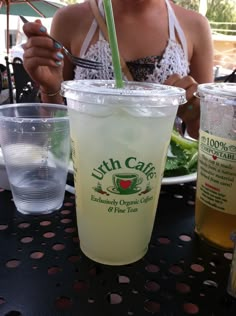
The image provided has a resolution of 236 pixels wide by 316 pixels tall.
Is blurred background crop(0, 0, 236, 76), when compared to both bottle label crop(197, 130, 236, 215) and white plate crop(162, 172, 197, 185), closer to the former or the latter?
white plate crop(162, 172, 197, 185)

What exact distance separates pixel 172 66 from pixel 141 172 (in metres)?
1.13

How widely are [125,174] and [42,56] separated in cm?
71

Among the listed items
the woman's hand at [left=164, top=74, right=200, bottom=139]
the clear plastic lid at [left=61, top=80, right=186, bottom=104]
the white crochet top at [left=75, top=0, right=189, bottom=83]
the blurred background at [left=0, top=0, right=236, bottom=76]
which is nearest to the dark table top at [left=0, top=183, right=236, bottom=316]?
the clear plastic lid at [left=61, top=80, right=186, bottom=104]

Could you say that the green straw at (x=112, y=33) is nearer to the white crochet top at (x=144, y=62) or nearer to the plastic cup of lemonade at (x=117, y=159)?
the plastic cup of lemonade at (x=117, y=159)

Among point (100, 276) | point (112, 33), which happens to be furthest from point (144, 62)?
point (100, 276)

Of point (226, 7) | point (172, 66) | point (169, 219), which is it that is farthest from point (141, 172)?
point (226, 7)

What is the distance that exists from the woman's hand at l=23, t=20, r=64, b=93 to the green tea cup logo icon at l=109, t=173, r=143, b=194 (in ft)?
2.06

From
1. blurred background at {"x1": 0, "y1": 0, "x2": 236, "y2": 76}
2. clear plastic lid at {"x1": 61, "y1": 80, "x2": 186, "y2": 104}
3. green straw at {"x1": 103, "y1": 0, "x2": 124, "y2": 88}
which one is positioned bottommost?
clear plastic lid at {"x1": 61, "y1": 80, "x2": 186, "y2": 104}

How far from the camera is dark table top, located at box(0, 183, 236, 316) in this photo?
0.36 metres

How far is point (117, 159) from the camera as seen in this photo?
390 millimetres

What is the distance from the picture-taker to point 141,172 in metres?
0.40

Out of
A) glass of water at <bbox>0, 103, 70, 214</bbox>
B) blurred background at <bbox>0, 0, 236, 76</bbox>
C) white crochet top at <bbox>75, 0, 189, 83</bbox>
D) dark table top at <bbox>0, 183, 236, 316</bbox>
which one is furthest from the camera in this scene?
blurred background at <bbox>0, 0, 236, 76</bbox>

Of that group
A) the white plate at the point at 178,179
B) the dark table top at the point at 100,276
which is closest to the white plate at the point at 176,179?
the white plate at the point at 178,179

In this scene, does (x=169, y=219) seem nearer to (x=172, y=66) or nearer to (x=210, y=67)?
(x=172, y=66)
